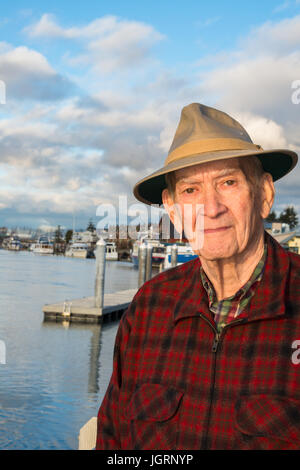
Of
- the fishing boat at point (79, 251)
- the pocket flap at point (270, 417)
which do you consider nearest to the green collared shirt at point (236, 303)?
the pocket flap at point (270, 417)

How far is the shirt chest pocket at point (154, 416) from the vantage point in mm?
2002

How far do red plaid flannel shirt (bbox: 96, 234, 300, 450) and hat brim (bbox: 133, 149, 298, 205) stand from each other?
1.04 feet

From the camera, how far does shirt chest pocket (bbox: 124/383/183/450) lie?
6.57ft

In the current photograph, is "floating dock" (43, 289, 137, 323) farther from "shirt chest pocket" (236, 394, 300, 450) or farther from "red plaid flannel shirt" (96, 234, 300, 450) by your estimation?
"shirt chest pocket" (236, 394, 300, 450)

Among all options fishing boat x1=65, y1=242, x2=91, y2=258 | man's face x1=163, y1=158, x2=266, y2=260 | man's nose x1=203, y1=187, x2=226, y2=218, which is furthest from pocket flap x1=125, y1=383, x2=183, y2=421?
fishing boat x1=65, y1=242, x2=91, y2=258

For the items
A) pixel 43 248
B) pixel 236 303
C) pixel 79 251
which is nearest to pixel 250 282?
pixel 236 303

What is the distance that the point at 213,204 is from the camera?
205cm

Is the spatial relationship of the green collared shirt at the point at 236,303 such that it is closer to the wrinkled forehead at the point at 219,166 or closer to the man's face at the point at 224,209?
the man's face at the point at 224,209

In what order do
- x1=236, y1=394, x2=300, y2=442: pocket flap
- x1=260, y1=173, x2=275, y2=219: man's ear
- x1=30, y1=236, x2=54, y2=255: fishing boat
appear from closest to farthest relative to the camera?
1. x1=236, y1=394, x2=300, y2=442: pocket flap
2. x1=260, y1=173, x2=275, y2=219: man's ear
3. x1=30, y1=236, x2=54, y2=255: fishing boat

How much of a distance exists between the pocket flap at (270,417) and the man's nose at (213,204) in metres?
0.70

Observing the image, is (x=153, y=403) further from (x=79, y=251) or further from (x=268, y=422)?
(x=79, y=251)

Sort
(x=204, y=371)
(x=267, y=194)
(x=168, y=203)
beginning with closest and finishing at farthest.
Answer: (x=204, y=371), (x=267, y=194), (x=168, y=203)

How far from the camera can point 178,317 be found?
6.95 feet

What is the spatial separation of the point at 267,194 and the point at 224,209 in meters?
0.27
